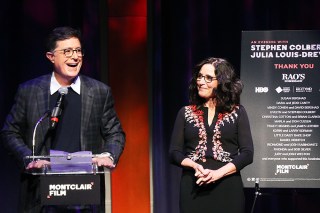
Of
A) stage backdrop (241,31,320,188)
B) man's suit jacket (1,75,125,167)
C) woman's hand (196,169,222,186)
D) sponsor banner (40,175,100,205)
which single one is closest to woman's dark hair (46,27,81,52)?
man's suit jacket (1,75,125,167)

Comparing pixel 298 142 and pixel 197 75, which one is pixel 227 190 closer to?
pixel 197 75

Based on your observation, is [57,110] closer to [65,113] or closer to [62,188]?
[65,113]

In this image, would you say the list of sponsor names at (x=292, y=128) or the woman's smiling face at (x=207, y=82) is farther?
the list of sponsor names at (x=292, y=128)

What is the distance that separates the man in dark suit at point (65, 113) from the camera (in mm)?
3586

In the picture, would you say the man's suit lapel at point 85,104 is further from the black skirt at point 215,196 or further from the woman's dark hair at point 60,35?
the black skirt at point 215,196

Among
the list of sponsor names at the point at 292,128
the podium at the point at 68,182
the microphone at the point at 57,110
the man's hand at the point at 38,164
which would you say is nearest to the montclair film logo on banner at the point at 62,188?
the podium at the point at 68,182

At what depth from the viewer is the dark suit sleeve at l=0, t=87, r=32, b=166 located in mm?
3516

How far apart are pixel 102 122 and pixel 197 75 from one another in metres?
0.67

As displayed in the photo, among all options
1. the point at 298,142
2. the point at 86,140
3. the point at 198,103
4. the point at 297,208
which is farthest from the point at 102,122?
the point at 297,208

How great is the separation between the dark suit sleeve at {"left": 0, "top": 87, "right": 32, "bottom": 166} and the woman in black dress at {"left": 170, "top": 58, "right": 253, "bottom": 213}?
0.91 m

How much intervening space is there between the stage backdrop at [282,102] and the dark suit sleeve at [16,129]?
5.92 feet

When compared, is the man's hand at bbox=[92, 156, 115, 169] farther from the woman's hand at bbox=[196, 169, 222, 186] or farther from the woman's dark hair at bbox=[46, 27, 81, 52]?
the woman's dark hair at bbox=[46, 27, 81, 52]

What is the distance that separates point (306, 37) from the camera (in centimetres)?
474

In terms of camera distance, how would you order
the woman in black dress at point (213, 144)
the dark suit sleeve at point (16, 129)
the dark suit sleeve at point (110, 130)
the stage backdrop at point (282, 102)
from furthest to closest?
1. the stage backdrop at point (282, 102)
2. the woman in black dress at point (213, 144)
3. the dark suit sleeve at point (110, 130)
4. the dark suit sleeve at point (16, 129)
